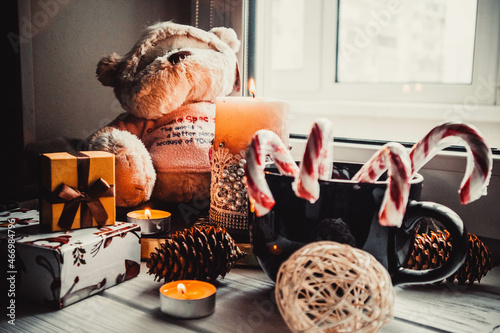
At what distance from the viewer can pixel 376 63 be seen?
47.2 inches

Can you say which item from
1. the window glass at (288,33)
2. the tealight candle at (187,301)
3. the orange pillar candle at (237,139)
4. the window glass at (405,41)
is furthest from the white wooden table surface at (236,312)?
the window glass at (288,33)

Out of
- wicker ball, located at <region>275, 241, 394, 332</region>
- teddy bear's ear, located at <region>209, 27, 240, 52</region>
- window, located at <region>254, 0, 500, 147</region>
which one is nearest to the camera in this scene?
wicker ball, located at <region>275, 241, 394, 332</region>

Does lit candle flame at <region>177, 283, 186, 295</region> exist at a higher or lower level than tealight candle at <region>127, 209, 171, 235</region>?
lower

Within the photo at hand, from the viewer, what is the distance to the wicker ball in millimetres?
399

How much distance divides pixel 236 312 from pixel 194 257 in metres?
0.10

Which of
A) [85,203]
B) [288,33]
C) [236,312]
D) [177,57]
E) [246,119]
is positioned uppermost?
[288,33]

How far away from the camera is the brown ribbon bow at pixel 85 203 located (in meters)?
0.58

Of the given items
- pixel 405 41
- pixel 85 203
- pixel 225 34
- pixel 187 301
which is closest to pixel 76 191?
pixel 85 203

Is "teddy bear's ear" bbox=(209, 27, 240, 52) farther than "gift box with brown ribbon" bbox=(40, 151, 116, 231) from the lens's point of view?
Yes

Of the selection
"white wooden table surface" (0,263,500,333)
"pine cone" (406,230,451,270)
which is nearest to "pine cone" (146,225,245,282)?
"white wooden table surface" (0,263,500,333)

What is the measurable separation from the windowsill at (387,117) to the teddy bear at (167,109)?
27 cm

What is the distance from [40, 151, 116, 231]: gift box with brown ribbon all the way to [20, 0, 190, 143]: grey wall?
0.30m

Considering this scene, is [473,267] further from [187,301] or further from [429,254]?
[187,301]

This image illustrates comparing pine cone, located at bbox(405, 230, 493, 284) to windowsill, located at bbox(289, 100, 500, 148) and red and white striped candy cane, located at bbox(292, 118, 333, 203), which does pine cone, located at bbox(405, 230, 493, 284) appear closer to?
red and white striped candy cane, located at bbox(292, 118, 333, 203)
